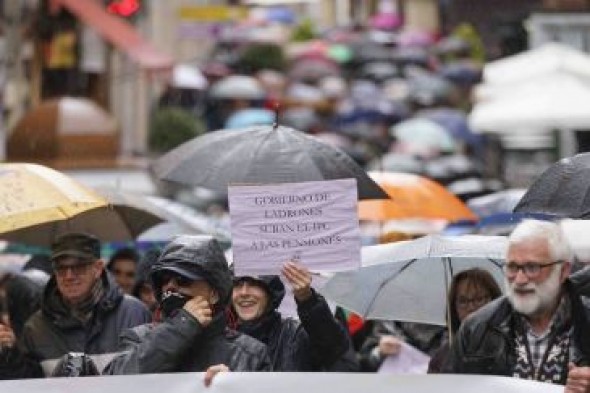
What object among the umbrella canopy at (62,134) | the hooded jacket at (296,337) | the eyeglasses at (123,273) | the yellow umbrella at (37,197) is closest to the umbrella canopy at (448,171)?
the umbrella canopy at (62,134)

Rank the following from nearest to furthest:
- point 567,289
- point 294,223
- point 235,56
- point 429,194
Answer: point 567,289 < point 294,223 < point 429,194 < point 235,56

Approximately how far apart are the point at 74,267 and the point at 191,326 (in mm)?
1636

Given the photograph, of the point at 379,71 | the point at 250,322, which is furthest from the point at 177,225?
the point at 379,71

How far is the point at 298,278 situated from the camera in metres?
8.18

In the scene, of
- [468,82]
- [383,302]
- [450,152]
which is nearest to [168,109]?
[450,152]

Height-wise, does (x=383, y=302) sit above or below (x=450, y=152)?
above

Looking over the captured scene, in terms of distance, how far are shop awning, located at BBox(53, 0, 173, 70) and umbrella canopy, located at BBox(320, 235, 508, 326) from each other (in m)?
26.4

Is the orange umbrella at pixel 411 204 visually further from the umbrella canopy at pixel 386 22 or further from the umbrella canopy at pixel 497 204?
the umbrella canopy at pixel 386 22

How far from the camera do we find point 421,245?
29.8 ft

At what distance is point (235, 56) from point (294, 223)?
4614cm

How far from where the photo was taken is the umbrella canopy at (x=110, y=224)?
11438 mm

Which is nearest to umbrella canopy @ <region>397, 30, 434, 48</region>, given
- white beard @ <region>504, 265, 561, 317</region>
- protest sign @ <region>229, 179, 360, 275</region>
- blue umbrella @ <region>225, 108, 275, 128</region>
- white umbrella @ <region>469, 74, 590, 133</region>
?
blue umbrella @ <region>225, 108, 275, 128</region>

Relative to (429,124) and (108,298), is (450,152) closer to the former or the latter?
(429,124)

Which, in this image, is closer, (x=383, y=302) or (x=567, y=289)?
(x=567, y=289)
